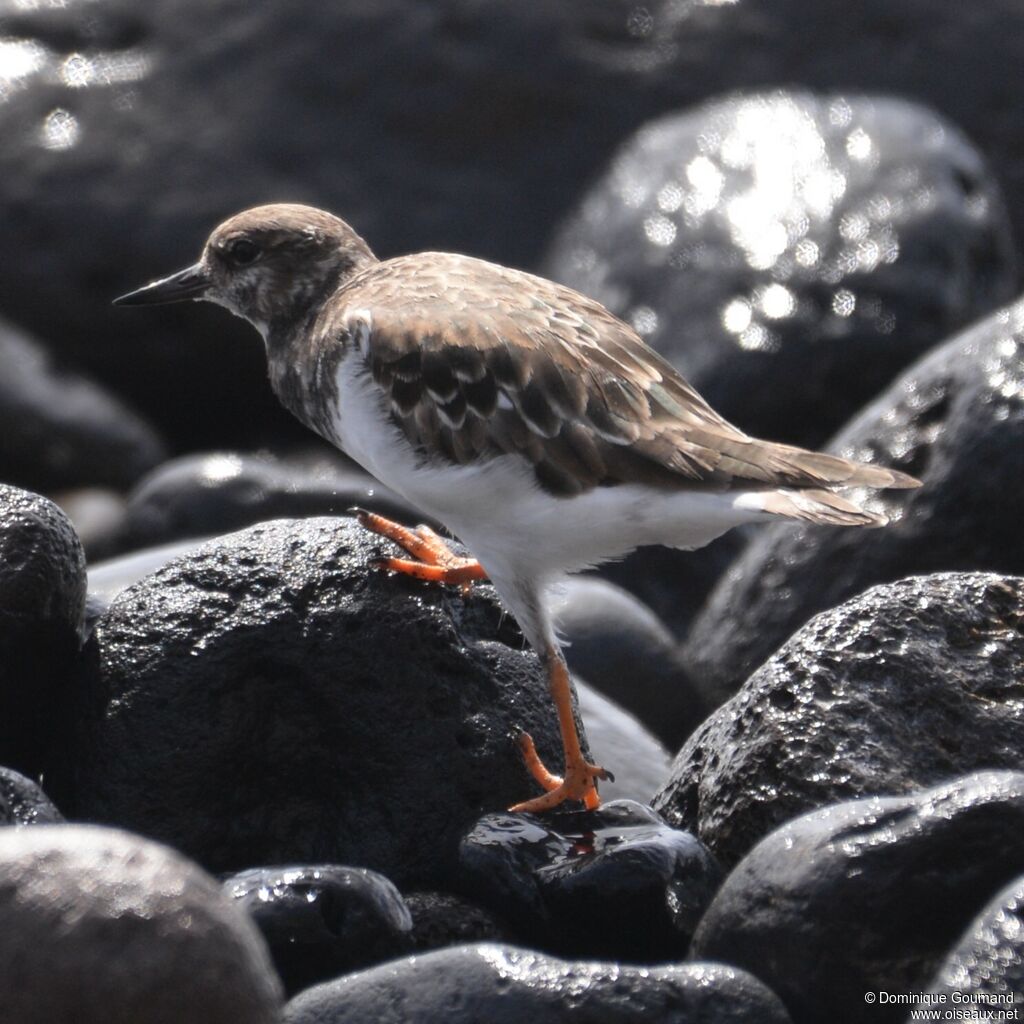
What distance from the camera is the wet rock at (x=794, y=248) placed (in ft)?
28.0

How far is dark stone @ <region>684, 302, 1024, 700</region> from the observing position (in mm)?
5902

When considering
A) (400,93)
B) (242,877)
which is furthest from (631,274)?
(242,877)

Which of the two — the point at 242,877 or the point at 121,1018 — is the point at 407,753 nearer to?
the point at 242,877

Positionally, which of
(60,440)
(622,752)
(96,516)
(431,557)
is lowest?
(96,516)

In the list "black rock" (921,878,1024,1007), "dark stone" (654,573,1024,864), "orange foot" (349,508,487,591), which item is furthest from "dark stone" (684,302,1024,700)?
"black rock" (921,878,1024,1007)

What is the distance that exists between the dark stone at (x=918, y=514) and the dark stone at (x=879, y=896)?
95.1 inches

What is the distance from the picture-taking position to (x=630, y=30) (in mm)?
10719

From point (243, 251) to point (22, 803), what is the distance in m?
2.36

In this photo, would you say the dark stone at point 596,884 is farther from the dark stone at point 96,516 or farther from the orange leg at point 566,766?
the dark stone at point 96,516

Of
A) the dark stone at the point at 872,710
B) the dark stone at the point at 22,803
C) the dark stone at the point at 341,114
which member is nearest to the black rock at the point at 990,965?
the dark stone at the point at 872,710

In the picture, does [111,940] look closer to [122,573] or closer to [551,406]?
[551,406]

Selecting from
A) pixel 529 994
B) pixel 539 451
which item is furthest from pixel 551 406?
pixel 529 994

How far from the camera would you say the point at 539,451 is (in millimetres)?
4664

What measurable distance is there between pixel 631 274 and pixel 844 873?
243 inches
